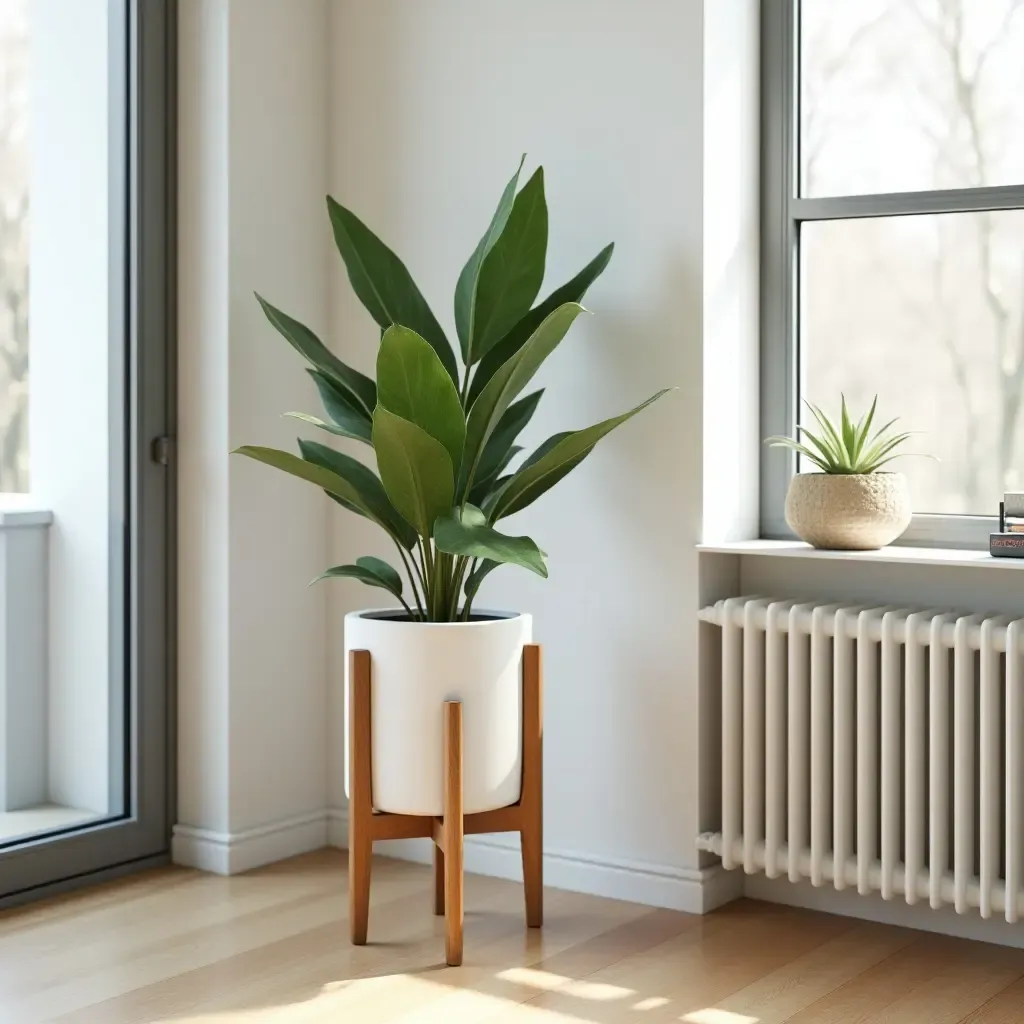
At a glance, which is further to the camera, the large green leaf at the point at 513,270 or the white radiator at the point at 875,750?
the large green leaf at the point at 513,270

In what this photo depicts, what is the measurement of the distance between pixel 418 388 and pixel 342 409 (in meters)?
0.38

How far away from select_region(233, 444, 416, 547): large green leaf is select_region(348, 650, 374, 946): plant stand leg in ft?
0.81

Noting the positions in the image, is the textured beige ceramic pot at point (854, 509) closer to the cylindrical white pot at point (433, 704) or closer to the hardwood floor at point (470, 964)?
the cylindrical white pot at point (433, 704)

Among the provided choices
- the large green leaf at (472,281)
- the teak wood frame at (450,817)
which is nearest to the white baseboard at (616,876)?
the teak wood frame at (450,817)

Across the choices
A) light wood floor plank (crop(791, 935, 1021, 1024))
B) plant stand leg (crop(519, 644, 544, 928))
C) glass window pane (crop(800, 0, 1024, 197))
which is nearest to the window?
glass window pane (crop(800, 0, 1024, 197))

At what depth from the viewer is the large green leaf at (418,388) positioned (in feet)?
7.72

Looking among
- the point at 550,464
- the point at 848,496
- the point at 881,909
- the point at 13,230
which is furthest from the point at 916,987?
the point at 13,230

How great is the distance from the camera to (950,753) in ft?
8.69

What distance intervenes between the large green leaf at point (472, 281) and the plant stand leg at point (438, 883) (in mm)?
951

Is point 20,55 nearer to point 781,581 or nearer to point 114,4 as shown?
point 114,4

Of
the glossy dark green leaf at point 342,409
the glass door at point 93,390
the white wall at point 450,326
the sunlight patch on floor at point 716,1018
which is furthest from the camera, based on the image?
the glass door at point 93,390

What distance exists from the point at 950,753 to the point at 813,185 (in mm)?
1168

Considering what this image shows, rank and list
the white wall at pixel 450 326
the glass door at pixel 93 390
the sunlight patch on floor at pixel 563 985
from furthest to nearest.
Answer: the glass door at pixel 93 390, the white wall at pixel 450 326, the sunlight patch on floor at pixel 563 985

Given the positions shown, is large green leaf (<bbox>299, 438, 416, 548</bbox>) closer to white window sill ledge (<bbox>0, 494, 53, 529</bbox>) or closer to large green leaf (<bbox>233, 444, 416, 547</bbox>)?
large green leaf (<bbox>233, 444, 416, 547</bbox>)
